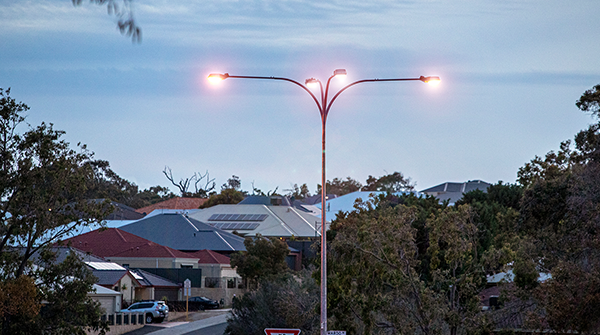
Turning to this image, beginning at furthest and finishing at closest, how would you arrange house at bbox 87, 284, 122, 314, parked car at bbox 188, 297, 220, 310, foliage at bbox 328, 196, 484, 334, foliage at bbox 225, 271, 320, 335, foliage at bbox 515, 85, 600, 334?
parked car at bbox 188, 297, 220, 310, house at bbox 87, 284, 122, 314, foliage at bbox 225, 271, 320, 335, foliage at bbox 328, 196, 484, 334, foliage at bbox 515, 85, 600, 334

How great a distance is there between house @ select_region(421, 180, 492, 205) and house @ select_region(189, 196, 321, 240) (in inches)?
1085

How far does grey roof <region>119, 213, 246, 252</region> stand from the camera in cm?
6900

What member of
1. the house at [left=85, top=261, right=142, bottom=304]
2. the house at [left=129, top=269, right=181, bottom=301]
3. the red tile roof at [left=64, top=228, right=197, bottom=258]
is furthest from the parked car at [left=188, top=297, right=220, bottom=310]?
the house at [left=85, top=261, right=142, bottom=304]

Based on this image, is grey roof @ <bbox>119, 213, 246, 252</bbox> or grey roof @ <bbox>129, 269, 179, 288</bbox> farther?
grey roof @ <bbox>119, 213, 246, 252</bbox>

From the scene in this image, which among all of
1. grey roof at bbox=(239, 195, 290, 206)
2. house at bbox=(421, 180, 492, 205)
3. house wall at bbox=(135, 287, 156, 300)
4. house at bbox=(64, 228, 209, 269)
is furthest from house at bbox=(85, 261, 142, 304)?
house at bbox=(421, 180, 492, 205)

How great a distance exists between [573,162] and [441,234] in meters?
4.46

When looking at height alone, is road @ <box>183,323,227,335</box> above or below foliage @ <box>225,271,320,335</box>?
below

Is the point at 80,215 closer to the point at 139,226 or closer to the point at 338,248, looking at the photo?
the point at 338,248

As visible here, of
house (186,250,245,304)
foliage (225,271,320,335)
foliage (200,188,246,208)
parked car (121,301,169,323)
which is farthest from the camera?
foliage (200,188,246,208)

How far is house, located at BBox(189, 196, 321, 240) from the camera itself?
8156cm

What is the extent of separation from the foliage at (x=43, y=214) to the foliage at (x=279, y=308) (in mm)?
7164

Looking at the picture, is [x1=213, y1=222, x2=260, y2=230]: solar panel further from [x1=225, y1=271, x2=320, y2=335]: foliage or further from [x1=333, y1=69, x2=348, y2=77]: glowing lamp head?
[x1=333, y1=69, x2=348, y2=77]: glowing lamp head

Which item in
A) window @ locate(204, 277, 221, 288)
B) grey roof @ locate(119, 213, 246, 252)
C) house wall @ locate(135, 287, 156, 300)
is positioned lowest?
house wall @ locate(135, 287, 156, 300)

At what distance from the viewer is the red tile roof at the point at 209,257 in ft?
206
